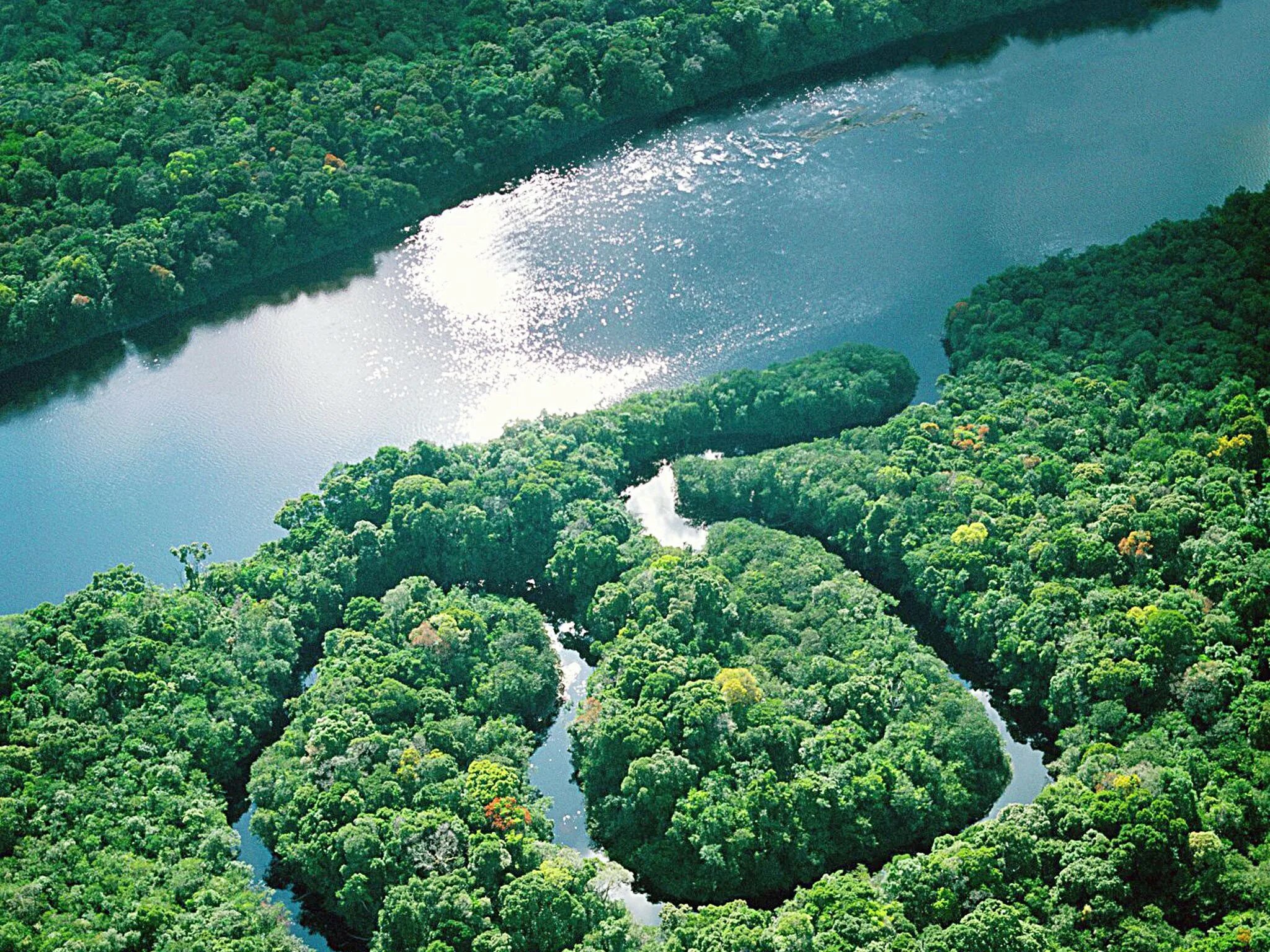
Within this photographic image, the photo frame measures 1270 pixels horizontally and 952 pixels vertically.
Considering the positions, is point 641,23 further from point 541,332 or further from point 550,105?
point 541,332

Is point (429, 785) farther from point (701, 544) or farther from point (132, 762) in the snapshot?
point (701, 544)

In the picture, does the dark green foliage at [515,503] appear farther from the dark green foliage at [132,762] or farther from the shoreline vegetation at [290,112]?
the shoreline vegetation at [290,112]

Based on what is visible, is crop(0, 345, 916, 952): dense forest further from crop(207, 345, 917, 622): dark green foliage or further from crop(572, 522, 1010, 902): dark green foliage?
crop(572, 522, 1010, 902): dark green foliage

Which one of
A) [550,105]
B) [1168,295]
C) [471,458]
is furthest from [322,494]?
[1168,295]

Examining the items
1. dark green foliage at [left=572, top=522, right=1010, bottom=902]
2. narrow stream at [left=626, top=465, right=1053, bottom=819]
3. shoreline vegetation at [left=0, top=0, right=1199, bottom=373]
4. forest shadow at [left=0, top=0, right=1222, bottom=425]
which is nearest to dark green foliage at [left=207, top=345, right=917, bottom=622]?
narrow stream at [left=626, top=465, right=1053, bottom=819]

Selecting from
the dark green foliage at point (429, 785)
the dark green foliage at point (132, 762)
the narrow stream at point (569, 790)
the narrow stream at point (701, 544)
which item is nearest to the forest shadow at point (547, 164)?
the dark green foliage at point (132, 762)

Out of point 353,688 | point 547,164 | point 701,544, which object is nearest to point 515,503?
point 701,544
